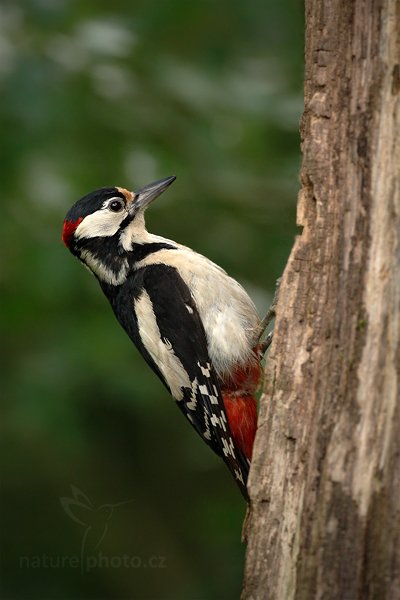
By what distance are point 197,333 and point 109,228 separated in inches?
28.9

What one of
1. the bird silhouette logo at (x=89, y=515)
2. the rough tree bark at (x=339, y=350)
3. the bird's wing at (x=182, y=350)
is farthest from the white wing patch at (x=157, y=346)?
the bird silhouette logo at (x=89, y=515)

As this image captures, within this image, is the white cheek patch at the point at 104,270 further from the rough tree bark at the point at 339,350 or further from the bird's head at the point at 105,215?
the rough tree bark at the point at 339,350

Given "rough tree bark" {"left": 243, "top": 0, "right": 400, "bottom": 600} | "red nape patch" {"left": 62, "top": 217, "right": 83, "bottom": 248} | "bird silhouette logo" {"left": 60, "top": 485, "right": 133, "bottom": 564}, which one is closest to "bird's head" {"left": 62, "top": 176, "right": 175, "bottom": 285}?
"red nape patch" {"left": 62, "top": 217, "right": 83, "bottom": 248}

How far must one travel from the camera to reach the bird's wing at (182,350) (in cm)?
419

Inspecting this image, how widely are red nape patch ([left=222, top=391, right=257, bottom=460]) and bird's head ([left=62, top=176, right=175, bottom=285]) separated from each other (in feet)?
2.61

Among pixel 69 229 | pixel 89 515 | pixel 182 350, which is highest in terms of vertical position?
pixel 69 229

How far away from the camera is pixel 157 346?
4.38 m

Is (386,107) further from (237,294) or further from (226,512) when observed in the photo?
(226,512)

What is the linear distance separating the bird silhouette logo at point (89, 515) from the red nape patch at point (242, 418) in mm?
2199

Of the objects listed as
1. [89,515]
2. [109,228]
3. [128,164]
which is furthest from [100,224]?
[89,515]

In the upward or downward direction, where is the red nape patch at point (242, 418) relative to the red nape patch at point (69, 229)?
downward

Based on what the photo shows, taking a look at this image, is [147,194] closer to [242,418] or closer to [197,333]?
[197,333]

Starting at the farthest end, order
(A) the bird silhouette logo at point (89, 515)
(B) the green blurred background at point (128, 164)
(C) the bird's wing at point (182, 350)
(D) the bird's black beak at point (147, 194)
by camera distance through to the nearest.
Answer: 1. (A) the bird silhouette logo at point (89, 515)
2. (B) the green blurred background at point (128, 164)
3. (D) the bird's black beak at point (147, 194)
4. (C) the bird's wing at point (182, 350)

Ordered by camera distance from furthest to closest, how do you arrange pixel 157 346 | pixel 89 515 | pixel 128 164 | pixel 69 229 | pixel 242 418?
1. pixel 89 515
2. pixel 128 164
3. pixel 69 229
4. pixel 157 346
5. pixel 242 418
